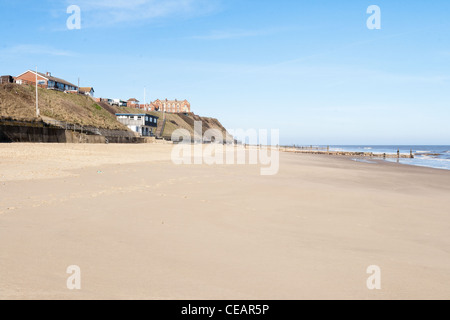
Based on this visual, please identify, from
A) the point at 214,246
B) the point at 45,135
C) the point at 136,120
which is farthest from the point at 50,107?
the point at 214,246

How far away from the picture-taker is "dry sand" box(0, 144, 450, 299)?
3.39 meters

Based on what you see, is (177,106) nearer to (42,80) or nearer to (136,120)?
(136,120)

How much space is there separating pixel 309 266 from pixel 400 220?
13.9 ft

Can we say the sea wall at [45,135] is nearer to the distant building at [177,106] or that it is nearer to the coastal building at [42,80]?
the coastal building at [42,80]

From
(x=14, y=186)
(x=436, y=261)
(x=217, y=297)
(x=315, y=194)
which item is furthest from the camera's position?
(x=315, y=194)

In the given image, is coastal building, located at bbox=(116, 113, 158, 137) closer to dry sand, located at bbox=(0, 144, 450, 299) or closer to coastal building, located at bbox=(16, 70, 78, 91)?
coastal building, located at bbox=(16, 70, 78, 91)

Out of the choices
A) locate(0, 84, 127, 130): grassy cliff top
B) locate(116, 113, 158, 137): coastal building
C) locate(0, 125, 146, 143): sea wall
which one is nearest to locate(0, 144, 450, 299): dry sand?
locate(0, 125, 146, 143): sea wall

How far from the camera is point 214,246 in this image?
482 centimetres

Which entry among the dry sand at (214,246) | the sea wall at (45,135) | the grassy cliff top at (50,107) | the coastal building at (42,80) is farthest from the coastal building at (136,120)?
the dry sand at (214,246)

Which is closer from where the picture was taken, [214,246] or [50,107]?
[214,246]

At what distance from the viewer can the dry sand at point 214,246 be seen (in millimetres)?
3389
